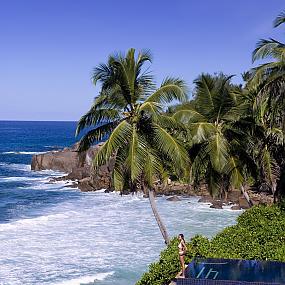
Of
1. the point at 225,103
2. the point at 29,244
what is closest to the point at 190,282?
the point at 225,103

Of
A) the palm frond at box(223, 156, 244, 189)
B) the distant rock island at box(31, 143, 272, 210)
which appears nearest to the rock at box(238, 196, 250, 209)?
the distant rock island at box(31, 143, 272, 210)

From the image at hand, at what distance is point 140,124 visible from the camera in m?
15.5

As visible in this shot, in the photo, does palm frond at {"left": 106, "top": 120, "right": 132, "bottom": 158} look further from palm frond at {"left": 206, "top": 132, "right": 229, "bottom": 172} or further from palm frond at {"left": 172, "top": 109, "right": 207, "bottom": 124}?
palm frond at {"left": 172, "top": 109, "right": 207, "bottom": 124}

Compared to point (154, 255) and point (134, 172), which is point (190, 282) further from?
Answer: point (154, 255)

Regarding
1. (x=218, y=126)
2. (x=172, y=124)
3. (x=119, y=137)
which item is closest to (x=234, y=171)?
(x=218, y=126)

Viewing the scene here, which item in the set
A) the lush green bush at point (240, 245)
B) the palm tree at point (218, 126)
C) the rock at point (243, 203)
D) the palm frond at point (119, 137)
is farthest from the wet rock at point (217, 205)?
the palm frond at point (119, 137)

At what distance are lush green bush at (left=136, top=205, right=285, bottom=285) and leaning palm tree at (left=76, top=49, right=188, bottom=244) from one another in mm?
2686

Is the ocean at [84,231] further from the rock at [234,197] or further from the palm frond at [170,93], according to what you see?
the palm frond at [170,93]

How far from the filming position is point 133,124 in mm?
15336

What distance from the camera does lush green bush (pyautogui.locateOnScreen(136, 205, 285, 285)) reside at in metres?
12.9

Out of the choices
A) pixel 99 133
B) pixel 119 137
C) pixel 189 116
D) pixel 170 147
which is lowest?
pixel 170 147

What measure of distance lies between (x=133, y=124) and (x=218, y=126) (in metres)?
5.26

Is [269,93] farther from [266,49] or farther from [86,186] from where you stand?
[86,186]

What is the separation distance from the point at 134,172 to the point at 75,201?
1173 inches
